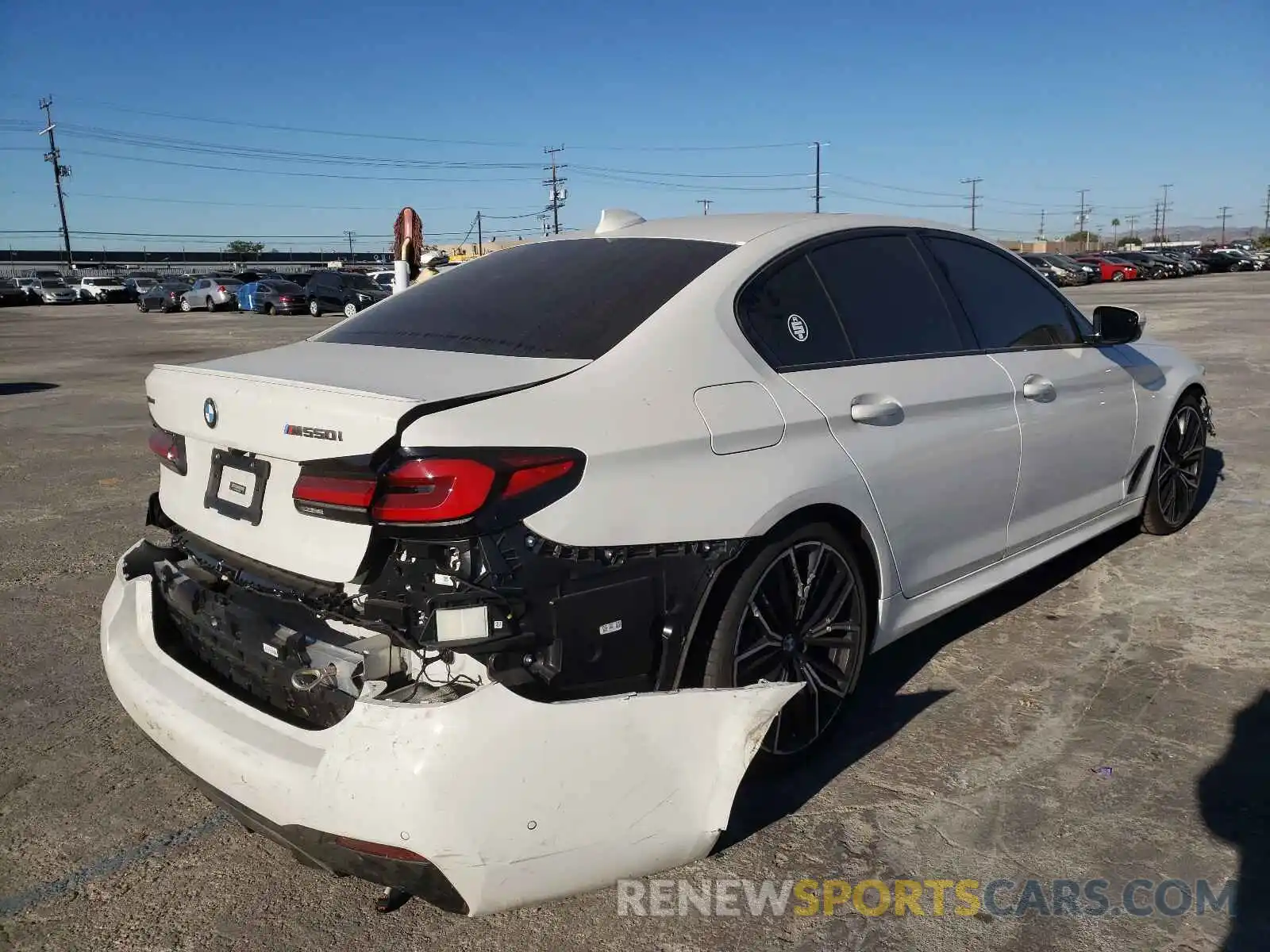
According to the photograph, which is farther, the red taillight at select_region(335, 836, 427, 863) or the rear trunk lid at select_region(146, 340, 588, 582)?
the rear trunk lid at select_region(146, 340, 588, 582)

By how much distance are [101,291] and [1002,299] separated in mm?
58884

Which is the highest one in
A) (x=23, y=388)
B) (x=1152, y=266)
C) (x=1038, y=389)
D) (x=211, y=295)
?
(x=1038, y=389)

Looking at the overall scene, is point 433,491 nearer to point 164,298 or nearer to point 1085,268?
point 164,298

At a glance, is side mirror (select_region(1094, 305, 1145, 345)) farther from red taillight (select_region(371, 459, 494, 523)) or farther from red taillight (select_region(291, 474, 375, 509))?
red taillight (select_region(291, 474, 375, 509))

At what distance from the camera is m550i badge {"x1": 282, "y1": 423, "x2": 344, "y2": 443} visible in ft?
7.40

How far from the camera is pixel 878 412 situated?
3133 millimetres

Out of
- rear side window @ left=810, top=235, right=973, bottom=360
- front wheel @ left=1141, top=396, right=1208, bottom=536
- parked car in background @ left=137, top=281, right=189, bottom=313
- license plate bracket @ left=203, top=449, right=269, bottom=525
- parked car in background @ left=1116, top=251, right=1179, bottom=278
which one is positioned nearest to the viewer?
license plate bracket @ left=203, top=449, right=269, bottom=525

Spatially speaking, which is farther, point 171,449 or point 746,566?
point 171,449

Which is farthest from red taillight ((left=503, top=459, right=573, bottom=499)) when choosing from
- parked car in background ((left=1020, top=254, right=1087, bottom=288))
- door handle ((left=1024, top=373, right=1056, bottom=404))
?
parked car in background ((left=1020, top=254, right=1087, bottom=288))

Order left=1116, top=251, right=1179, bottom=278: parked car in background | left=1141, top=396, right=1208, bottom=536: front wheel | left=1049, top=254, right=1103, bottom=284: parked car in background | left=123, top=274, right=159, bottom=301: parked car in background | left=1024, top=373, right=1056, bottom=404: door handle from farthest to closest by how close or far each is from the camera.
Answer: left=123, top=274, right=159, bottom=301: parked car in background, left=1116, top=251, right=1179, bottom=278: parked car in background, left=1049, top=254, right=1103, bottom=284: parked car in background, left=1141, top=396, right=1208, bottom=536: front wheel, left=1024, top=373, right=1056, bottom=404: door handle

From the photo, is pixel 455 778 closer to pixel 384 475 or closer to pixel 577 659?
pixel 577 659

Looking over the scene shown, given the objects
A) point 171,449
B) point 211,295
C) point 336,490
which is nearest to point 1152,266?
point 211,295

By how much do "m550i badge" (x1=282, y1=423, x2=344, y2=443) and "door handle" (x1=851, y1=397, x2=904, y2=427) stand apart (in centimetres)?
154

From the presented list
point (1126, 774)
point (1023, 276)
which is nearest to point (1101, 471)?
point (1023, 276)
